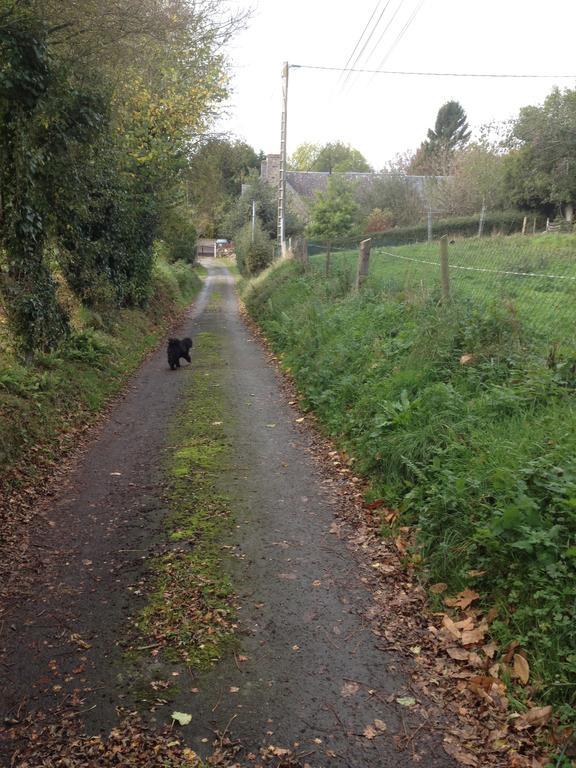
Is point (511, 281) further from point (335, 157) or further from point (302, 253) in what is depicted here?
point (335, 157)

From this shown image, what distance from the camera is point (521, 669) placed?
3461 mm

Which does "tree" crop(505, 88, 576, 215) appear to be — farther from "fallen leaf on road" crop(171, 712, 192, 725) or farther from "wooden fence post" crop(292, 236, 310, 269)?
"fallen leaf on road" crop(171, 712, 192, 725)

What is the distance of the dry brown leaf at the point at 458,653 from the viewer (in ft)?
12.3

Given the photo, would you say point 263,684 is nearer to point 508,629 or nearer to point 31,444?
point 508,629

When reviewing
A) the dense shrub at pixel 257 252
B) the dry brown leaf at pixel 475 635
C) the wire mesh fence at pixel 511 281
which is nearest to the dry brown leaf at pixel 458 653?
the dry brown leaf at pixel 475 635

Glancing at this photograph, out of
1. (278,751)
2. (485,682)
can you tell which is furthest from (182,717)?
(485,682)

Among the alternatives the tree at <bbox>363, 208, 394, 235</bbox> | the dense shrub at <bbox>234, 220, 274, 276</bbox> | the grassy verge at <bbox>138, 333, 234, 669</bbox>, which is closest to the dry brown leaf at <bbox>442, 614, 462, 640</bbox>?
the grassy verge at <bbox>138, 333, 234, 669</bbox>

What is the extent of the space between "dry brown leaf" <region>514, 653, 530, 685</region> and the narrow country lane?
595 millimetres

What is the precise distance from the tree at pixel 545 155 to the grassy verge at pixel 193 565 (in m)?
31.1

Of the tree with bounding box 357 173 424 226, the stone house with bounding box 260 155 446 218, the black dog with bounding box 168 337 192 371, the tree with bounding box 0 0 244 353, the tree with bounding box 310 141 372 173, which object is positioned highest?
the tree with bounding box 310 141 372 173

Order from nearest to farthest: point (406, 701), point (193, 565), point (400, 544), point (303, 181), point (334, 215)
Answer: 1. point (406, 701)
2. point (193, 565)
3. point (400, 544)
4. point (334, 215)
5. point (303, 181)

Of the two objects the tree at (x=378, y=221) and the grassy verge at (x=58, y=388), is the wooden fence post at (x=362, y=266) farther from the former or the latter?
the tree at (x=378, y=221)

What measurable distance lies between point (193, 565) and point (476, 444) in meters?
2.57

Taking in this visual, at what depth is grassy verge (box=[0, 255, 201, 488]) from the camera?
700cm
